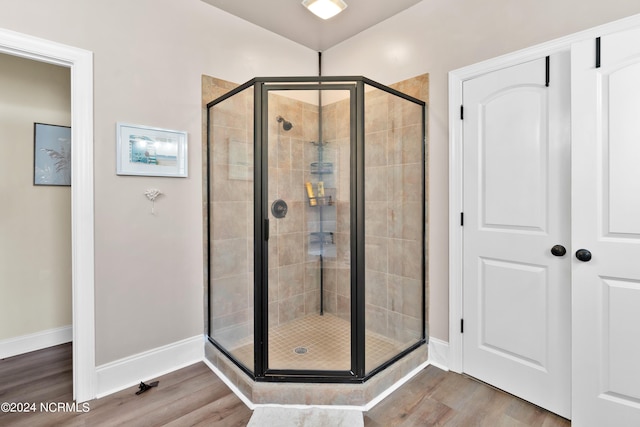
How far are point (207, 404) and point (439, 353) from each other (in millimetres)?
1591

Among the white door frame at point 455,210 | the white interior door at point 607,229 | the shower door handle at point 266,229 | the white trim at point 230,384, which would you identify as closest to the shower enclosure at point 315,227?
the shower door handle at point 266,229

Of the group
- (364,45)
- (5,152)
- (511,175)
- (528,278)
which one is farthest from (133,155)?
(528,278)

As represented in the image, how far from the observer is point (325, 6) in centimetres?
232

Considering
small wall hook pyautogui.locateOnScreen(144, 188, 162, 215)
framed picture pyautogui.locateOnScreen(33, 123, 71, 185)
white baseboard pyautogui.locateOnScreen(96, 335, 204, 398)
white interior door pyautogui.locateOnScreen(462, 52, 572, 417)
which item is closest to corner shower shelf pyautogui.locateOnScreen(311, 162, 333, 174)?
white interior door pyautogui.locateOnScreen(462, 52, 572, 417)

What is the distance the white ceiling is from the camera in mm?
2463

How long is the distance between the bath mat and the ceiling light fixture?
2.62 meters

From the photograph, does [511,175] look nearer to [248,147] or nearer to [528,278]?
[528,278]

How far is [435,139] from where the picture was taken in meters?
2.37

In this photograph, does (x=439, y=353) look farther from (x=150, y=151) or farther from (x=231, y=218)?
(x=150, y=151)

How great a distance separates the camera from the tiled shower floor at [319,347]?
1.98m

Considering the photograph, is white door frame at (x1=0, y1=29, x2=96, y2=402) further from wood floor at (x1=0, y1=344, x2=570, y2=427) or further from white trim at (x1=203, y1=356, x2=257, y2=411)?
white trim at (x1=203, y1=356, x2=257, y2=411)

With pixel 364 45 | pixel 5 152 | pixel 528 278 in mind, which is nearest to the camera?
pixel 528 278

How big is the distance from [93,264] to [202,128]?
3.83 ft

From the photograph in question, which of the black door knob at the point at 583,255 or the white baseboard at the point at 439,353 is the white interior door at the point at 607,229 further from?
the white baseboard at the point at 439,353
